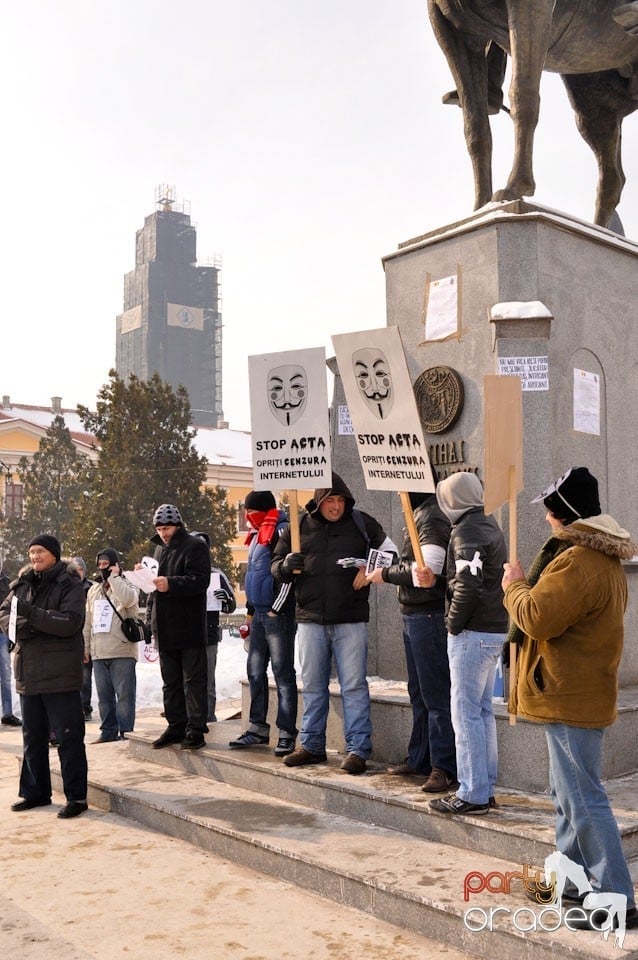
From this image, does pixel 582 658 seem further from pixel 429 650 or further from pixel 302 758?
pixel 302 758

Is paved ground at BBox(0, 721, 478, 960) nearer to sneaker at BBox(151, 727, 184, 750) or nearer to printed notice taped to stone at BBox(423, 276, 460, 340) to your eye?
sneaker at BBox(151, 727, 184, 750)

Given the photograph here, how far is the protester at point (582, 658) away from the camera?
3.67 m

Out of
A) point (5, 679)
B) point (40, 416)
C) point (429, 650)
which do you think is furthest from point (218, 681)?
point (40, 416)

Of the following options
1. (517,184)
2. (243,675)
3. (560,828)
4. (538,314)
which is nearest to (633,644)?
(538,314)

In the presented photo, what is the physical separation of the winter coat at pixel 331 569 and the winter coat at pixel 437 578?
0.50 m

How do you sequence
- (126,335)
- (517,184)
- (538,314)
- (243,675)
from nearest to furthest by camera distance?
(538,314) → (517,184) → (243,675) → (126,335)

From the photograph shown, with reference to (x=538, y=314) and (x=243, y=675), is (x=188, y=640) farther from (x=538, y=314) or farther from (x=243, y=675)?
(x=243, y=675)

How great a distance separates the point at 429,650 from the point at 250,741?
78.5 inches

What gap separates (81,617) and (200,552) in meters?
1.11

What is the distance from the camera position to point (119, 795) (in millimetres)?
6359

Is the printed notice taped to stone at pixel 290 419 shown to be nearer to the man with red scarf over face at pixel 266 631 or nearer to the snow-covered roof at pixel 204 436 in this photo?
the man with red scarf over face at pixel 266 631

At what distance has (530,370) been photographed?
6.33 m

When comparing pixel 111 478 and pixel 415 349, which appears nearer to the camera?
pixel 415 349

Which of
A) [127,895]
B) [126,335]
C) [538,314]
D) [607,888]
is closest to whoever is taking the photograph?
[607,888]
